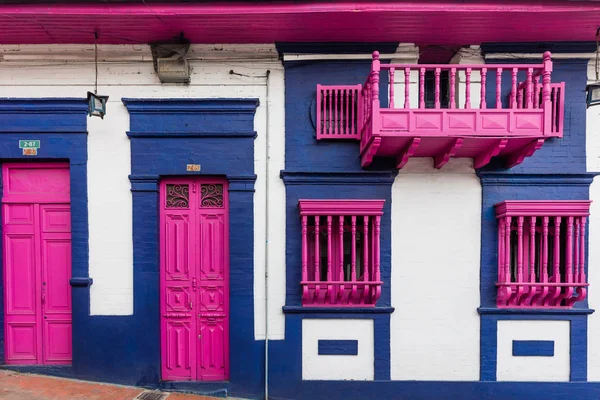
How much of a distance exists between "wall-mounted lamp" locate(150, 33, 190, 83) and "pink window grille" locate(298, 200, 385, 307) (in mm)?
2363

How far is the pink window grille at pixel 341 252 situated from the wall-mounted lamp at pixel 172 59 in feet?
7.75

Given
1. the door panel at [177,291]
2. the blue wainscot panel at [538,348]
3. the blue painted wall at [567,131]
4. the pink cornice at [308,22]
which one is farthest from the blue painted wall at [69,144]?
the blue wainscot panel at [538,348]

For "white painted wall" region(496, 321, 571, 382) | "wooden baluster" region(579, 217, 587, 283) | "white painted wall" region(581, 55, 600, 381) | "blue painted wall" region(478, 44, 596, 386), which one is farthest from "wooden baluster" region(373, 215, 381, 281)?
"white painted wall" region(581, 55, 600, 381)

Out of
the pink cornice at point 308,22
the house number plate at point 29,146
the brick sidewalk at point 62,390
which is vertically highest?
the pink cornice at point 308,22

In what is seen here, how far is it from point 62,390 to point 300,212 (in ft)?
12.5

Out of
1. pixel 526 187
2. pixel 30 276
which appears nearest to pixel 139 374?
pixel 30 276

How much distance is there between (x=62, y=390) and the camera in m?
4.64

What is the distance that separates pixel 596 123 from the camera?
16.1ft

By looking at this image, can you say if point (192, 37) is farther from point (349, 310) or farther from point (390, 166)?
point (349, 310)

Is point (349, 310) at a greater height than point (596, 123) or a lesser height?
lesser

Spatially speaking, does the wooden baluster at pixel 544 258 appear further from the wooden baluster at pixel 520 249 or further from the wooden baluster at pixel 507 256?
the wooden baluster at pixel 507 256

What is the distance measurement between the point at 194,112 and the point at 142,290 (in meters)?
2.51

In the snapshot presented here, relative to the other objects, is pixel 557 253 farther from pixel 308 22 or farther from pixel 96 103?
pixel 96 103

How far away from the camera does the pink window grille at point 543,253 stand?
4570 mm
